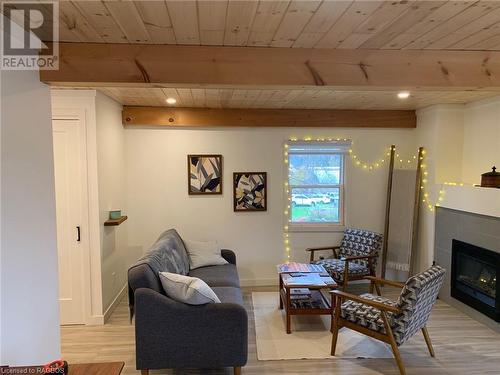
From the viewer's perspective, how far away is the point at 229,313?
256 cm

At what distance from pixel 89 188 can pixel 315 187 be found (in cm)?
294

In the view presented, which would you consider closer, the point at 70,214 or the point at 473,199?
the point at 70,214

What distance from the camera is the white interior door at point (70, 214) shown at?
11.2 feet

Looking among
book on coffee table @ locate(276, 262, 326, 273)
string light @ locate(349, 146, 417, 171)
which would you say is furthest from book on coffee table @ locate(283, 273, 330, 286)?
string light @ locate(349, 146, 417, 171)

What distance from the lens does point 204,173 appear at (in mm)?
4660

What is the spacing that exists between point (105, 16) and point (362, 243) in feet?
12.9

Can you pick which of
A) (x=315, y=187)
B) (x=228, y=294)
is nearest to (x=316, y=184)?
(x=315, y=187)

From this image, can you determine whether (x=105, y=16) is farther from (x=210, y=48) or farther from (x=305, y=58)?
(x=305, y=58)

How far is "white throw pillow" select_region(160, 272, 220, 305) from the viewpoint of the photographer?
8.31 feet

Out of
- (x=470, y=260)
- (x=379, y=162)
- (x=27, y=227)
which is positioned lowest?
(x=470, y=260)

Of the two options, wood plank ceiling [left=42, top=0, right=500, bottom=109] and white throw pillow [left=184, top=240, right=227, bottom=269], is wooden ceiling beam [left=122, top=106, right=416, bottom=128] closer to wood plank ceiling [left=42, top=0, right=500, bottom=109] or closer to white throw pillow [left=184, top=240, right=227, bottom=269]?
white throw pillow [left=184, top=240, right=227, bottom=269]

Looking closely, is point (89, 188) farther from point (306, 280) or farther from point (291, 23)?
point (291, 23)

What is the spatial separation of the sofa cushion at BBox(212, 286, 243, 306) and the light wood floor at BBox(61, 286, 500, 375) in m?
0.47

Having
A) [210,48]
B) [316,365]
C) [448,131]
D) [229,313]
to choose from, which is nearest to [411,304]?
[316,365]
